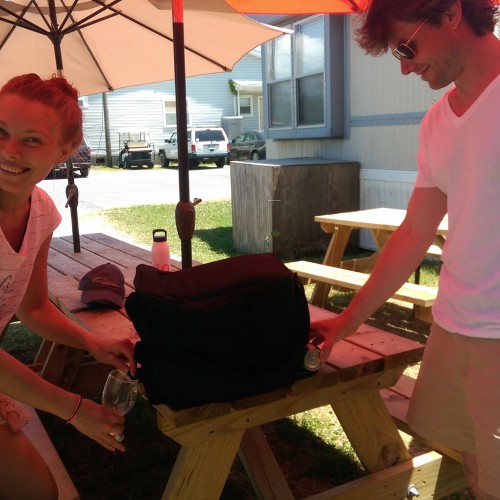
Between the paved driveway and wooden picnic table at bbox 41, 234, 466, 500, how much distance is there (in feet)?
27.1

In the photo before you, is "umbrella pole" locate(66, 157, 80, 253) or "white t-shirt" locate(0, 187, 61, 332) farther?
"umbrella pole" locate(66, 157, 80, 253)

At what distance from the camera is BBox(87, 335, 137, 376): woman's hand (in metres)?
2.05

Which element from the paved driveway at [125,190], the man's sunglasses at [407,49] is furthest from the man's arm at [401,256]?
the paved driveway at [125,190]

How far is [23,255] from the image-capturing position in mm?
2152

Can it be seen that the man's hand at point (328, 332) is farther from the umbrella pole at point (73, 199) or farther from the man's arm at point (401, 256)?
the umbrella pole at point (73, 199)

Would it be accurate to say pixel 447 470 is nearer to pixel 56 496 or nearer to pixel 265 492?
pixel 265 492

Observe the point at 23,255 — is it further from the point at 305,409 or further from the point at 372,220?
the point at 372,220

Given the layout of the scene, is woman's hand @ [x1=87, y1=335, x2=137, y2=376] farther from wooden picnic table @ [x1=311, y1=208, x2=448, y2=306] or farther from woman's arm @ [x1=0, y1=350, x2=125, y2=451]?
wooden picnic table @ [x1=311, y1=208, x2=448, y2=306]

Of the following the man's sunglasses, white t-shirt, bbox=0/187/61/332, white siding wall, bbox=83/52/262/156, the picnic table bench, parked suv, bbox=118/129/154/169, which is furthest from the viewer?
white siding wall, bbox=83/52/262/156

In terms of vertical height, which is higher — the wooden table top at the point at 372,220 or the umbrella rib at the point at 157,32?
the umbrella rib at the point at 157,32

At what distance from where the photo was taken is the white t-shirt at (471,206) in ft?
5.76

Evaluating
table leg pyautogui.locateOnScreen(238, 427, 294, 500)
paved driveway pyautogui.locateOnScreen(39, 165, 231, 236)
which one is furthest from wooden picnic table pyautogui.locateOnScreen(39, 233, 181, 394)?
paved driveway pyautogui.locateOnScreen(39, 165, 231, 236)

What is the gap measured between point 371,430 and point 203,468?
73cm

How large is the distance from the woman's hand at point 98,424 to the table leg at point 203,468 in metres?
0.23
